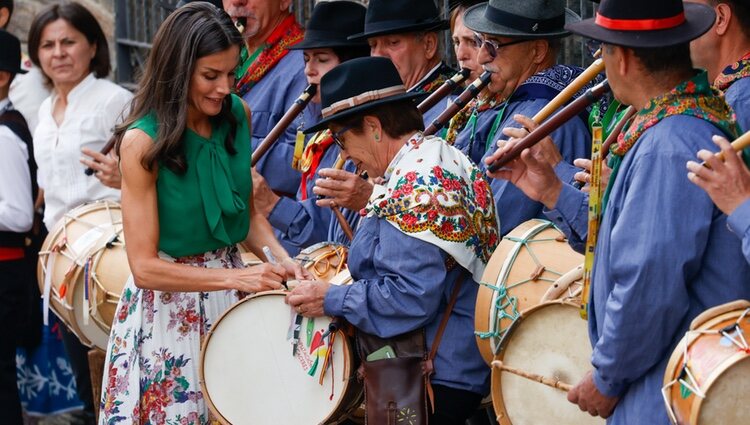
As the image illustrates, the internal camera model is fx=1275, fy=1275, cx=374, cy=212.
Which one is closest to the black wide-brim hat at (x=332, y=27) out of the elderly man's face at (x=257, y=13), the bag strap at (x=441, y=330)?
the elderly man's face at (x=257, y=13)

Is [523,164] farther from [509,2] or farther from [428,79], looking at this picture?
[428,79]

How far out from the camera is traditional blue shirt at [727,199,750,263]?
283cm

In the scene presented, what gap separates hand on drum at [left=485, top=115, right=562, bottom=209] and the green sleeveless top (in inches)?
39.5

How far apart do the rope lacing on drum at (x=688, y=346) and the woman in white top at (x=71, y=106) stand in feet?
12.3

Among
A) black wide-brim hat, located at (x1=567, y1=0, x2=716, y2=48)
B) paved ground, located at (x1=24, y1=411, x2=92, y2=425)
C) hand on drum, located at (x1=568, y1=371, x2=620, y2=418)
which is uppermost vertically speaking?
black wide-brim hat, located at (x1=567, y1=0, x2=716, y2=48)

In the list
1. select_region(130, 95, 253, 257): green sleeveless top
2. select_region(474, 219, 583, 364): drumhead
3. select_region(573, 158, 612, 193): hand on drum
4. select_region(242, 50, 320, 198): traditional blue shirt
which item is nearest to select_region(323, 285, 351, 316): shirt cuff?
select_region(474, 219, 583, 364): drumhead

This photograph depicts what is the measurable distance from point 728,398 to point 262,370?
5.97ft

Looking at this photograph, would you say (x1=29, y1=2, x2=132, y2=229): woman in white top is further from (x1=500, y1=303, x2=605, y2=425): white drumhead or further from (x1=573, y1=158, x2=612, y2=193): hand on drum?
(x1=573, y1=158, x2=612, y2=193): hand on drum

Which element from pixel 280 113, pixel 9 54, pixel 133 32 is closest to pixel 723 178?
pixel 280 113

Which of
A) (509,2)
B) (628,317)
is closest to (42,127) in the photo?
(509,2)

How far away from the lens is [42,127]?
21.5 feet

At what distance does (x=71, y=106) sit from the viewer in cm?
652

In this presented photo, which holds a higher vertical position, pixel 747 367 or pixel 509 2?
pixel 509 2

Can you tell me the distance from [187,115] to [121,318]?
0.75m
